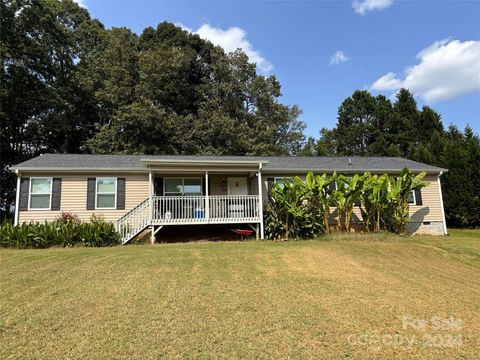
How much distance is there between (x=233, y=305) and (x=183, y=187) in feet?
33.1

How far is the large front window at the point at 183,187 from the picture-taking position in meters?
14.7

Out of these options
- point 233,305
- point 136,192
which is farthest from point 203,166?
point 233,305

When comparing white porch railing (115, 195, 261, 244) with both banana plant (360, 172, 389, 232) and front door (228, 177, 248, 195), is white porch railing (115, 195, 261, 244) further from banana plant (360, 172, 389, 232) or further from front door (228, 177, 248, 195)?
banana plant (360, 172, 389, 232)

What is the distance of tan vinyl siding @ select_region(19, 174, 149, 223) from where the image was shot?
517 inches

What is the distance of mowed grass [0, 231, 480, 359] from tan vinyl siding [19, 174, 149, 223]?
4310 millimetres

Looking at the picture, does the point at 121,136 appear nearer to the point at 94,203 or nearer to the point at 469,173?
the point at 94,203

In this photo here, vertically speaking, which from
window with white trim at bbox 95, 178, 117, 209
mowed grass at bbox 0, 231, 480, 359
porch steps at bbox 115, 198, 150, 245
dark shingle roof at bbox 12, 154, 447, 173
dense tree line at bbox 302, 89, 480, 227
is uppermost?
dense tree line at bbox 302, 89, 480, 227

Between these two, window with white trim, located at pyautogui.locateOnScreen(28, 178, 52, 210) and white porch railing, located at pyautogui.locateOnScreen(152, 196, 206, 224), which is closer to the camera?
white porch railing, located at pyautogui.locateOnScreen(152, 196, 206, 224)

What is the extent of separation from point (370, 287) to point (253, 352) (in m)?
Result: 3.60

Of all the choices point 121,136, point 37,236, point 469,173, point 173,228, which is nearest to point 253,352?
point 37,236

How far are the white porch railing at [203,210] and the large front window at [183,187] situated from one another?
4.87 ft

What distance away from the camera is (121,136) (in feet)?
77.5

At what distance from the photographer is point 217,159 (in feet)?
50.8

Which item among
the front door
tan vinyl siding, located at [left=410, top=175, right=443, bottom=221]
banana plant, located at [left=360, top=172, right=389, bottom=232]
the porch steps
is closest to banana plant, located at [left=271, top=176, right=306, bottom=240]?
the front door
